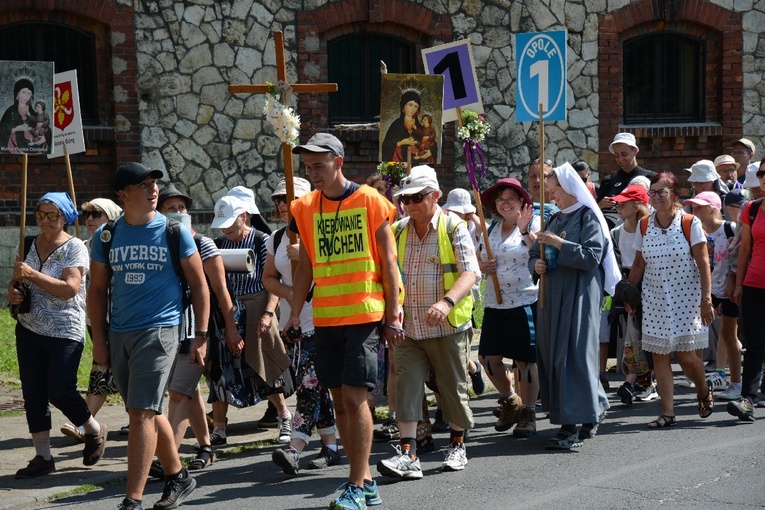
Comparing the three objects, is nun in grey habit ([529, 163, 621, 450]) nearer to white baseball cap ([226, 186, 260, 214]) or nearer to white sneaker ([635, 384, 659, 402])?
white sneaker ([635, 384, 659, 402])

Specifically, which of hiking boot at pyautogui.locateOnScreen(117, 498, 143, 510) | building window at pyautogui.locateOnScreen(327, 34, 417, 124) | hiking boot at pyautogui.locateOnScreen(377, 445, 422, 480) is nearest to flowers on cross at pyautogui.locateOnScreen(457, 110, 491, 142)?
hiking boot at pyautogui.locateOnScreen(377, 445, 422, 480)

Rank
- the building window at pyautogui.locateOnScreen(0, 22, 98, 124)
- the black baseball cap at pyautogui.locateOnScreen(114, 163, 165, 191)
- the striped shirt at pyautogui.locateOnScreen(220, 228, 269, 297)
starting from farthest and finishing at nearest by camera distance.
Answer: the building window at pyautogui.locateOnScreen(0, 22, 98, 124), the striped shirt at pyautogui.locateOnScreen(220, 228, 269, 297), the black baseball cap at pyautogui.locateOnScreen(114, 163, 165, 191)

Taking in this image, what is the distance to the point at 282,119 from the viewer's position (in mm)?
7531

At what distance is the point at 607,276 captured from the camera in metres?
8.23

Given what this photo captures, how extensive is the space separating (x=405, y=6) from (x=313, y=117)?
81.9 inches

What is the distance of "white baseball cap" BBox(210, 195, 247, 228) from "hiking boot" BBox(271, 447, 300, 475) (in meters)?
1.89

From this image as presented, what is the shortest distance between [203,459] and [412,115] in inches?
132

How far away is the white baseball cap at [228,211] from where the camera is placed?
335 inches

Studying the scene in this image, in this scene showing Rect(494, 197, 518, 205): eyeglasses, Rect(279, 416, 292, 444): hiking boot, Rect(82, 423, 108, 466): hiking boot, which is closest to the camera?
Rect(82, 423, 108, 466): hiking boot

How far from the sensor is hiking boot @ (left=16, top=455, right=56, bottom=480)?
758 cm

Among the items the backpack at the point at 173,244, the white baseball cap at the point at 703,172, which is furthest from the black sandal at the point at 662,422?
the backpack at the point at 173,244

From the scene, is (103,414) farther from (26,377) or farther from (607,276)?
(607,276)

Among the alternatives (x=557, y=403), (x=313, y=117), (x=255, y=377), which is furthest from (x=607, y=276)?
(x=313, y=117)

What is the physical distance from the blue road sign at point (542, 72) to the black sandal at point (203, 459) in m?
3.69
